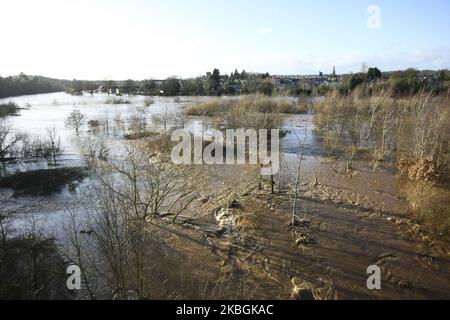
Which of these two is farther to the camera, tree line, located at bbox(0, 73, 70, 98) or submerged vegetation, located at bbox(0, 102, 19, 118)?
tree line, located at bbox(0, 73, 70, 98)

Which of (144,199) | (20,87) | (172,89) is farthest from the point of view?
(172,89)

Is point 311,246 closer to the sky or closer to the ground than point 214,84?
closer to the ground

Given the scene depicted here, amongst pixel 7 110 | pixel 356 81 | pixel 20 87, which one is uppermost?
pixel 20 87

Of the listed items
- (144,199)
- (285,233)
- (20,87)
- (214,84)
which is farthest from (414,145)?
(20,87)

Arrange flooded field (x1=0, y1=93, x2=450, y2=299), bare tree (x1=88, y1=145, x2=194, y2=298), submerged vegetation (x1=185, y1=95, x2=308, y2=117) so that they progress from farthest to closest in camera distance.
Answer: submerged vegetation (x1=185, y1=95, x2=308, y2=117) < bare tree (x1=88, y1=145, x2=194, y2=298) < flooded field (x1=0, y1=93, x2=450, y2=299)

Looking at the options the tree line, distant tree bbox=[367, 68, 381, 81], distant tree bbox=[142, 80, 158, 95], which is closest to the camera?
distant tree bbox=[367, 68, 381, 81]

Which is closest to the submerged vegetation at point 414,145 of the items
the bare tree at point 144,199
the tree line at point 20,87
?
the bare tree at point 144,199

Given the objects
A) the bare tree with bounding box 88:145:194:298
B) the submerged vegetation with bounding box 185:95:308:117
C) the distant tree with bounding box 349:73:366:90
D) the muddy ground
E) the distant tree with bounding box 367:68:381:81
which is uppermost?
the distant tree with bounding box 367:68:381:81

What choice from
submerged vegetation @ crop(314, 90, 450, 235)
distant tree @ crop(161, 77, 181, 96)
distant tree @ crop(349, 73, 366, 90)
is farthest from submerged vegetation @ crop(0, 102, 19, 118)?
distant tree @ crop(349, 73, 366, 90)

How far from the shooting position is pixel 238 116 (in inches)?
928

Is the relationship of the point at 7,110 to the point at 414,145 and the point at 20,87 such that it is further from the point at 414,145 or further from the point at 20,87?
the point at 414,145

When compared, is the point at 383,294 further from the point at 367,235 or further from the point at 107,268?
the point at 107,268

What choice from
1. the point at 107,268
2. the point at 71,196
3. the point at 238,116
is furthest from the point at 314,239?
the point at 238,116

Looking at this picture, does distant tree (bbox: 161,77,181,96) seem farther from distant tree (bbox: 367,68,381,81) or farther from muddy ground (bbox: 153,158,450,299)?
muddy ground (bbox: 153,158,450,299)
